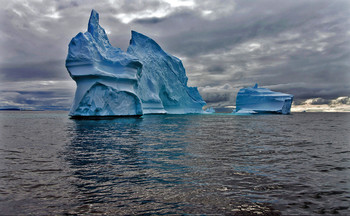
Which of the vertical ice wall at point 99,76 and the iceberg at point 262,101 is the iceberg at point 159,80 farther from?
the iceberg at point 262,101

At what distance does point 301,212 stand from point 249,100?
58803mm

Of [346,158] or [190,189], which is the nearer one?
[190,189]

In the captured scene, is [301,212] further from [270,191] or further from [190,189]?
[190,189]

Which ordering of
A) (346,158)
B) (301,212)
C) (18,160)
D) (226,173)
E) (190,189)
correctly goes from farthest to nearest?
1. (346,158)
2. (18,160)
3. (226,173)
4. (190,189)
5. (301,212)

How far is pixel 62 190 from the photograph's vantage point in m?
4.09

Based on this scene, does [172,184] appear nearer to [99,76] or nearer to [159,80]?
[99,76]

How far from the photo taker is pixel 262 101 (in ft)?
190

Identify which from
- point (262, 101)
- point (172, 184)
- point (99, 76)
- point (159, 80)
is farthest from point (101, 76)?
point (262, 101)

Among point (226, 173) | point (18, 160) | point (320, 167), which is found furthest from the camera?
point (18, 160)

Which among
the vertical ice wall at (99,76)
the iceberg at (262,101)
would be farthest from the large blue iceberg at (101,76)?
the iceberg at (262,101)

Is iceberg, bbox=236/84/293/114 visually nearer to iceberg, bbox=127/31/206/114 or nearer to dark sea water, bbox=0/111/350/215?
iceberg, bbox=127/31/206/114

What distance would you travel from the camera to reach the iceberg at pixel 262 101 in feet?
185

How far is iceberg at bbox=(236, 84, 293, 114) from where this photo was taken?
56.5m

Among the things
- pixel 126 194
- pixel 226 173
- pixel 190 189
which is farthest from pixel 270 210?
pixel 126 194
